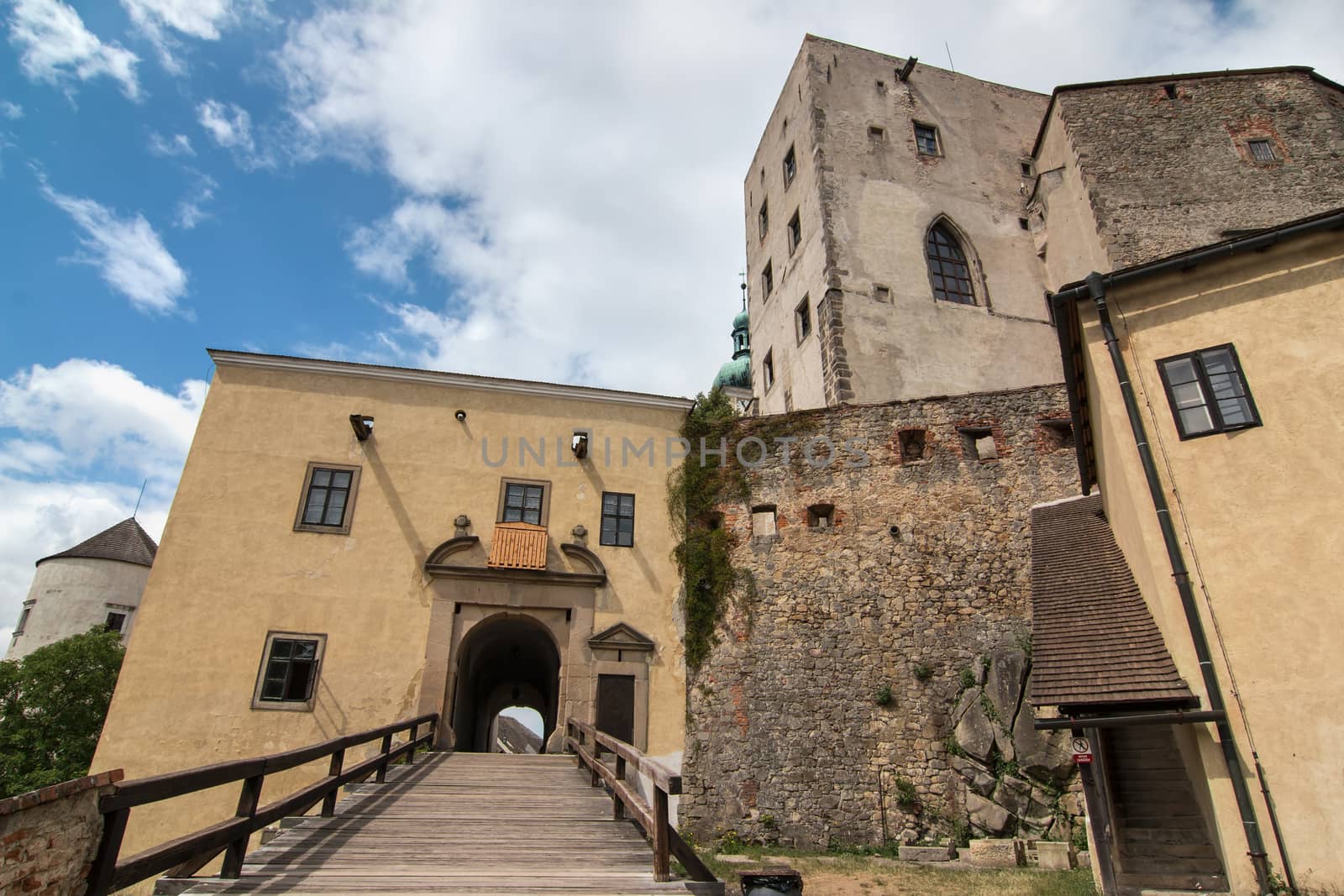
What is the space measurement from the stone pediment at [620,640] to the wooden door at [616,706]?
53 cm

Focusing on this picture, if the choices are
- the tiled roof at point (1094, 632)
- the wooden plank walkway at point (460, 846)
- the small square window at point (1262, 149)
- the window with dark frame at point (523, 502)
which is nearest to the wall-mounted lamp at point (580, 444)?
the window with dark frame at point (523, 502)

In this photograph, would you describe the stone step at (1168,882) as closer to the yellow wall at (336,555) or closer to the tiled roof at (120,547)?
the yellow wall at (336,555)

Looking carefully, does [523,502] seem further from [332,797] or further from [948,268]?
[948,268]

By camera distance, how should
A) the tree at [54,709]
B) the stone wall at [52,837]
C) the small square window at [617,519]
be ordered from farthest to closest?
the tree at [54,709], the small square window at [617,519], the stone wall at [52,837]

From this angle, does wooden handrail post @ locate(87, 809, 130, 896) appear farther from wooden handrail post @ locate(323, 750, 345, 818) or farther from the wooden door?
the wooden door

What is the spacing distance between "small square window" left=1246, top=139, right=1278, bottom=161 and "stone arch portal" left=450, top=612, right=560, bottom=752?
66.3ft

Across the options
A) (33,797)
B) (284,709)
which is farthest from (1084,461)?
(284,709)

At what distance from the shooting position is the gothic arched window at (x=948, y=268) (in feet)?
67.6

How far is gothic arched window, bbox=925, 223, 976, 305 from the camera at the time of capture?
20.6 meters

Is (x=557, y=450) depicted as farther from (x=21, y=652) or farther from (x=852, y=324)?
(x=21, y=652)

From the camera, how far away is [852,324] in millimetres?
19047

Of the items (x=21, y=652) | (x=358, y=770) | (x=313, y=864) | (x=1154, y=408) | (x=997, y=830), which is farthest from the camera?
(x=21, y=652)

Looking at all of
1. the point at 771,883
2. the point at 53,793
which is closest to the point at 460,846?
the point at 771,883

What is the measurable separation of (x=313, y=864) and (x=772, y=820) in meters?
8.62
